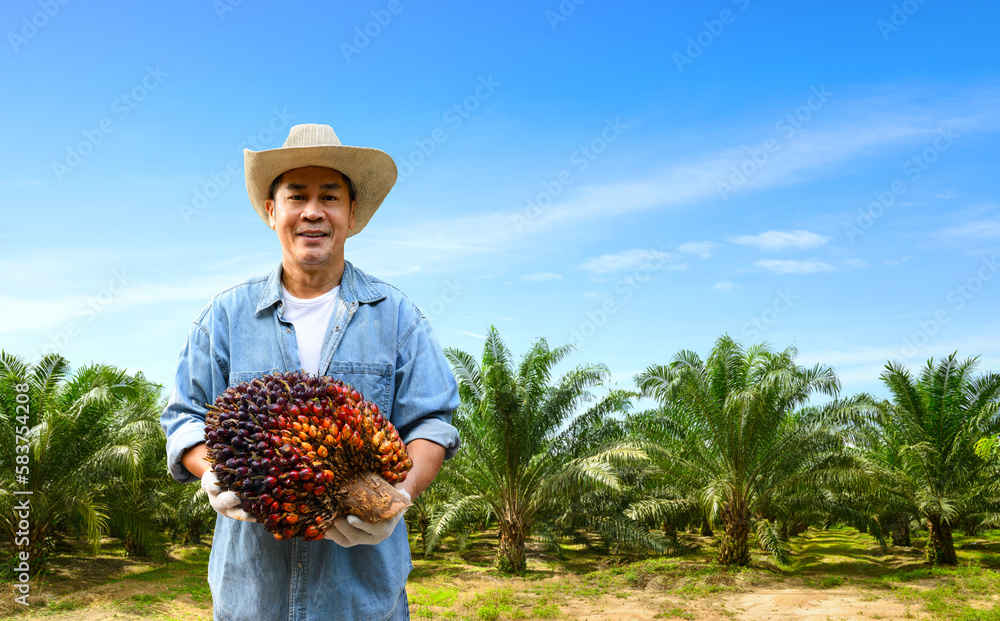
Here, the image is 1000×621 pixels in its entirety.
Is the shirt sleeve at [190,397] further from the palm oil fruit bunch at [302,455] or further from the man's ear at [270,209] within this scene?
the man's ear at [270,209]

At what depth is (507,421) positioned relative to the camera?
50.2 ft

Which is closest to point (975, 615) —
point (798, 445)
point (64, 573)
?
point (798, 445)

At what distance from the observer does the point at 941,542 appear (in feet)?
56.5

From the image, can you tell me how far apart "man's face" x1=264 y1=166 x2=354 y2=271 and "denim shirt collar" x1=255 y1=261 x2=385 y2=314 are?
0.30 feet

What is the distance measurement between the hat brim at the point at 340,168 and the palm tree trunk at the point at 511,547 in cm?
1452

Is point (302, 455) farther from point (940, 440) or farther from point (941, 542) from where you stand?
point (941, 542)

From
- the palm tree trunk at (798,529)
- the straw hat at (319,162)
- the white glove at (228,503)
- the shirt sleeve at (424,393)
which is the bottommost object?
the palm tree trunk at (798,529)

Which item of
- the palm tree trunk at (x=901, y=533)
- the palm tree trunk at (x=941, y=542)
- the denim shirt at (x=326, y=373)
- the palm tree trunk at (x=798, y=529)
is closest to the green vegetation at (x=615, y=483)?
the palm tree trunk at (x=941, y=542)

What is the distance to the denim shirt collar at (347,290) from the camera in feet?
8.50

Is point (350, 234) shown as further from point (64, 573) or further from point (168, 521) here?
point (168, 521)

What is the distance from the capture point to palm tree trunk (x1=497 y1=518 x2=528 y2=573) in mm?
16453

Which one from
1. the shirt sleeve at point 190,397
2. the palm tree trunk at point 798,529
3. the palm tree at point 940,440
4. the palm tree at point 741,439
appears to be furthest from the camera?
the palm tree trunk at point 798,529

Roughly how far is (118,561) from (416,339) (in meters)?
17.4

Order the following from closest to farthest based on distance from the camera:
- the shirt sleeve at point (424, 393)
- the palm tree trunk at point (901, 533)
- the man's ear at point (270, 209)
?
the shirt sleeve at point (424, 393) < the man's ear at point (270, 209) < the palm tree trunk at point (901, 533)
